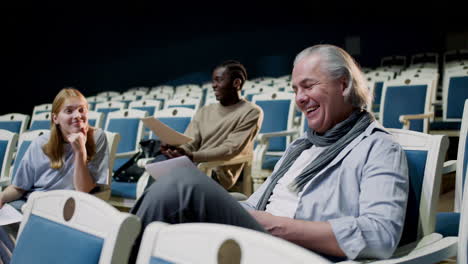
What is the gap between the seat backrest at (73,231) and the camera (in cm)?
82

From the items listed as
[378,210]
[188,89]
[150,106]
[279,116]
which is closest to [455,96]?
[279,116]

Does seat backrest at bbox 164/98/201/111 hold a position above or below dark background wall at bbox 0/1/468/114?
below

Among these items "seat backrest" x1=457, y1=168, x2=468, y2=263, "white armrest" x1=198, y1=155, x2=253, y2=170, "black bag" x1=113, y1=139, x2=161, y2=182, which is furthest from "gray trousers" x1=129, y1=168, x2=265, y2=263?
"black bag" x1=113, y1=139, x2=161, y2=182

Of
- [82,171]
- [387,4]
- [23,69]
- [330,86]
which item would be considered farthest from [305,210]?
[387,4]

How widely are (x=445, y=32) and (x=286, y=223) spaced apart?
11.0 metres

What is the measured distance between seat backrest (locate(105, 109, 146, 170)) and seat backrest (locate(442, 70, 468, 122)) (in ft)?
7.36

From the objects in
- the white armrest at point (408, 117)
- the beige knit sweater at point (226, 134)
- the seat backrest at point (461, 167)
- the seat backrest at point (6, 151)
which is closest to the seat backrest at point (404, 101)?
the white armrest at point (408, 117)

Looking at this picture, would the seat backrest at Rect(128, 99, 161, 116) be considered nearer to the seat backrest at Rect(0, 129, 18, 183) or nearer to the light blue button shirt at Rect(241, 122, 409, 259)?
the seat backrest at Rect(0, 129, 18, 183)

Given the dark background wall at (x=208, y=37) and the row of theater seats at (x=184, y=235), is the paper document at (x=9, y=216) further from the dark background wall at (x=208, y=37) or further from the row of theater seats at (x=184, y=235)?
the dark background wall at (x=208, y=37)

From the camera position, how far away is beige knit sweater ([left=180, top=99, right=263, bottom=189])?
2600 millimetres

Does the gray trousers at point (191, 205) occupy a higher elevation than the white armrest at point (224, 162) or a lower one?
higher

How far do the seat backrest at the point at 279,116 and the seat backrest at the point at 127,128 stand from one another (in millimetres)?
842

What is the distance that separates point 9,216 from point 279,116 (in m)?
2.13

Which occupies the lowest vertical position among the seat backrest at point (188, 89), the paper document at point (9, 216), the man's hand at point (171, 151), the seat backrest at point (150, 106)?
the paper document at point (9, 216)
